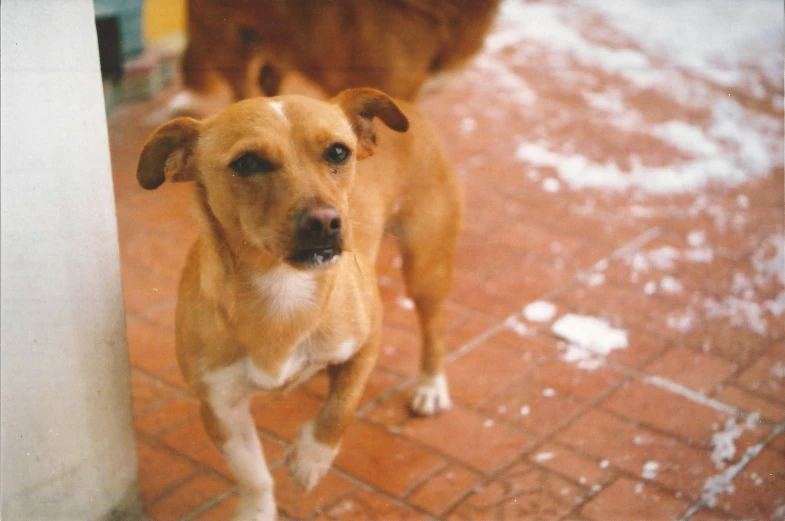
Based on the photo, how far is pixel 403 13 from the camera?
3344 mm

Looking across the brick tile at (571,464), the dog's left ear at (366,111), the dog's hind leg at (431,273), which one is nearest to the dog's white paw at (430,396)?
the dog's hind leg at (431,273)

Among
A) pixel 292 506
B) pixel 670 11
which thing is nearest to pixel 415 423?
pixel 292 506

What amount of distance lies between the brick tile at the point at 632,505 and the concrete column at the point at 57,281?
124cm

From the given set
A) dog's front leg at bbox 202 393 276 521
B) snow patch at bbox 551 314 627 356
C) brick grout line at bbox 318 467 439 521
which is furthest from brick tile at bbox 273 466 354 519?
snow patch at bbox 551 314 627 356

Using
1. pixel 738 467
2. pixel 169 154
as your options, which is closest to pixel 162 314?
pixel 169 154

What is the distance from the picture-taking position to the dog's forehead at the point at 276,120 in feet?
5.68

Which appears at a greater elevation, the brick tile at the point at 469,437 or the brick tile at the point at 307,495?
the brick tile at the point at 307,495

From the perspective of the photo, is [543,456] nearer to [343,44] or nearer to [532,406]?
[532,406]

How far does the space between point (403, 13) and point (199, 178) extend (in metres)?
1.77

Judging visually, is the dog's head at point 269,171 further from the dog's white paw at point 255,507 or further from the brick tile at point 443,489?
the brick tile at point 443,489

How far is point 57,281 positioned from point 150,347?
4.12 ft

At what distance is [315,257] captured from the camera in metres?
1.68

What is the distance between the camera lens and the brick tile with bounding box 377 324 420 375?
306 centimetres

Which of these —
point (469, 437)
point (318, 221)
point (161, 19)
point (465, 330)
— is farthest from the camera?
point (161, 19)
